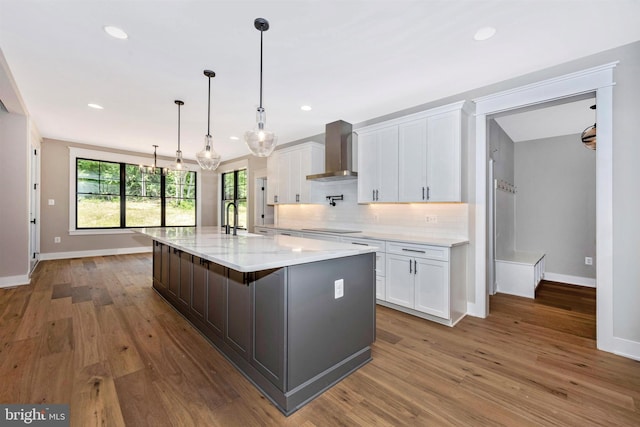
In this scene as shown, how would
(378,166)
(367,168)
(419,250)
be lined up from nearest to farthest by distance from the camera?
(419,250)
(378,166)
(367,168)

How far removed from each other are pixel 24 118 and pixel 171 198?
11.9 feet

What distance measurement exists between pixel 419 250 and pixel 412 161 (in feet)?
3.70

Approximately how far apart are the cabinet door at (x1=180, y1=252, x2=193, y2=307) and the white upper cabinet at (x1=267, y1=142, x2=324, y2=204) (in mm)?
2431

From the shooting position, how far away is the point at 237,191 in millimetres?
7613

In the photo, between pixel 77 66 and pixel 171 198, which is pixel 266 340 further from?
pixel 171 198

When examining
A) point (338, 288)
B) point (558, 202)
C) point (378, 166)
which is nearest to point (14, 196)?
point (338, 288)

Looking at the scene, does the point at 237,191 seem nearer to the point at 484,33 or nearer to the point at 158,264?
the point at 158,264

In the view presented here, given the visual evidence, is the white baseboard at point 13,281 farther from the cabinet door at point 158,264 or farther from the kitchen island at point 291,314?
the kitchen island at point 291,314

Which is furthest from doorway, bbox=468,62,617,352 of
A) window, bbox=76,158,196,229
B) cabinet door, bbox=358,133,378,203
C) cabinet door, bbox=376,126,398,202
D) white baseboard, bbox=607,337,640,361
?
window, bbox=76,158,196,229

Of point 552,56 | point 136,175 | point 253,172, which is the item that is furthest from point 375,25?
point 136,175

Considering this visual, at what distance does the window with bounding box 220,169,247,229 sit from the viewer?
24.1 ft

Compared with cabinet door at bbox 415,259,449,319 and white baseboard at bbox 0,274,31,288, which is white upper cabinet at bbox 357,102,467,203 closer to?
cabinet door at bbox 415,259,449,319

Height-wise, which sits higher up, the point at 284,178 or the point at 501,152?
the point at 501,152

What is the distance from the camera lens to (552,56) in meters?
2.57
